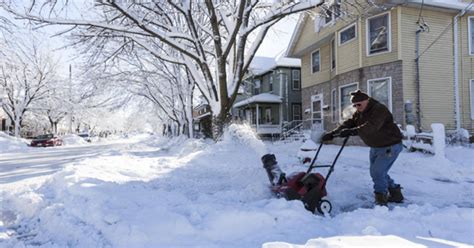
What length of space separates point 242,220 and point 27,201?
3.99 metres

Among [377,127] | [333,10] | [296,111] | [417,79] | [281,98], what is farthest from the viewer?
[296,111]

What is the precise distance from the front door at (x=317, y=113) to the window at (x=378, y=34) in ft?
18.3

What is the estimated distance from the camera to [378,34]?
15844mm

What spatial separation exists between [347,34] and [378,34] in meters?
2.02

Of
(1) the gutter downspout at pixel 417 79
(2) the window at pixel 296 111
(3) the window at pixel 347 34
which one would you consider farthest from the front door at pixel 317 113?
(1) the gutter downspout at pixel 417 79

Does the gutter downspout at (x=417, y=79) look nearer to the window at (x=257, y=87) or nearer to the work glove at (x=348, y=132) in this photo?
the work glove at (x=348, y=132)

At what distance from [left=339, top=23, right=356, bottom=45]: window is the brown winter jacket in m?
13.1

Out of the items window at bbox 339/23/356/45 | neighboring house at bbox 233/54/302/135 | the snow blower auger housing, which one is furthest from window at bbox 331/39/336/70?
the snow blower auger housing

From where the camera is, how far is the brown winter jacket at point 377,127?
493 cm

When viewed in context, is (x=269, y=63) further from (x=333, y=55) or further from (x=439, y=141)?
(x=439, y=141)

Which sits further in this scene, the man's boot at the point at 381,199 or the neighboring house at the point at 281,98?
the neighboring house at the point at 281,98

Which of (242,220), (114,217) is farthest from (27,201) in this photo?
(242,220)

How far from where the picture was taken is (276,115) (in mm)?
28719

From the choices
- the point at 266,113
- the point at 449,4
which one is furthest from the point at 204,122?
the point at 449,4
